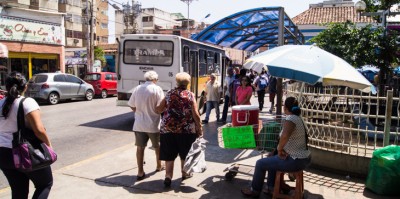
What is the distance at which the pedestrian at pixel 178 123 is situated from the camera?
5.04 meters

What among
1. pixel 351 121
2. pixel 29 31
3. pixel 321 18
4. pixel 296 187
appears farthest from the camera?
pixel 321 18

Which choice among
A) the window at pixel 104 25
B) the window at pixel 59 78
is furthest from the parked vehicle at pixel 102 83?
the window at pixel 104 25

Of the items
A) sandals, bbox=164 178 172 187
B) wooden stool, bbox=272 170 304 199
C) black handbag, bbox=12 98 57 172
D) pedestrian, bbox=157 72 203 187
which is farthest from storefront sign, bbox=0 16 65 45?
wooden stool, bbox=272 170 304 199

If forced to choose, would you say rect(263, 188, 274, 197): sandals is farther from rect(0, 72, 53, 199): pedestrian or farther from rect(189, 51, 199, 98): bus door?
rect(189, 51, 199, 98): bus door

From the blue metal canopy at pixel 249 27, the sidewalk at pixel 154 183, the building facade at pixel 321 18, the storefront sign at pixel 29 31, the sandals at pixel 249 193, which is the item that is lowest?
the sidewalk at pixel 154 183

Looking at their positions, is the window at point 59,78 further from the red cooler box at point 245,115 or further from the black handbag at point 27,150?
the black handbag at point 27,150

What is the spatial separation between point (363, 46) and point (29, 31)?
64.1 feet

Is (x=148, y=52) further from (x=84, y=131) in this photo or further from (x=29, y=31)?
(x=29, y=31)

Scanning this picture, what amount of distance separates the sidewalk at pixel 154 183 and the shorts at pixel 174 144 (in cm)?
49

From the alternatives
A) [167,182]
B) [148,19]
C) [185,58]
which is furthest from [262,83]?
[148,19]

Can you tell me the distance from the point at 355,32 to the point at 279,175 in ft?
19.6

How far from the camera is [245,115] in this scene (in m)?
5.07

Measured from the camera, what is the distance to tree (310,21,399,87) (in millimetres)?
8758

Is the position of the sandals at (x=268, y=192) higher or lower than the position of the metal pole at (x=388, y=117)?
lower
